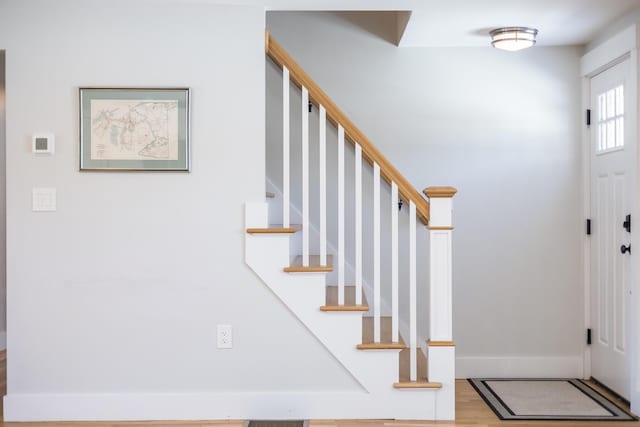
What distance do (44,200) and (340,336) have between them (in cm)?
165

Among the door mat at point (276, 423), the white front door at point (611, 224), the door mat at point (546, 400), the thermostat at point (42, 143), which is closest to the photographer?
the door mat at point (276, 423)

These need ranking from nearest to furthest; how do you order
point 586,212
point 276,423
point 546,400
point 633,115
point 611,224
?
point 276,423
point 633,115
point 546,400
point 611,224
point 586,212

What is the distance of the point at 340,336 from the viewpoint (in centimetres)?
337

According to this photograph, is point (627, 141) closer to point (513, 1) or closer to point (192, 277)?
point (513, 1)

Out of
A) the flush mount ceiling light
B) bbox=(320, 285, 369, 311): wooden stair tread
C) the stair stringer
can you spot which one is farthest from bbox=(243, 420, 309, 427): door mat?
the flush mount ceiling light

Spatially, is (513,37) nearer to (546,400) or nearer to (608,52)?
(608,52)

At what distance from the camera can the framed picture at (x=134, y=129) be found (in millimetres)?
3354

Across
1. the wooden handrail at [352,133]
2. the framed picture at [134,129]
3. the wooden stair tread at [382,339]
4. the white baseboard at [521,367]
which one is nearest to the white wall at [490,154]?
the white baseboard at [521,367]

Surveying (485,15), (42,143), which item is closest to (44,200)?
(42,143)

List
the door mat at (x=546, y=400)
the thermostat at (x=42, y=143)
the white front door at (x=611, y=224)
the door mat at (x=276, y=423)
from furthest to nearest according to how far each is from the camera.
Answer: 1. the white front door at (x=611, y=224)
2. the door mat at (x=546, y=400)
3. the thermostat at (x=42, y=143)
4. the door mat at (x=276, y=423)

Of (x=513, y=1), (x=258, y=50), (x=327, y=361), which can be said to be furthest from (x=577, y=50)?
(x=327, y=361)

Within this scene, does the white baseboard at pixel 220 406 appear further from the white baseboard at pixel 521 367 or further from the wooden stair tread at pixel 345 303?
the white baseboard at pixel 521 367

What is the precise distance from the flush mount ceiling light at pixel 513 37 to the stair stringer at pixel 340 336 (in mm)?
1693

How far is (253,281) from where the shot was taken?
11.1 ft
